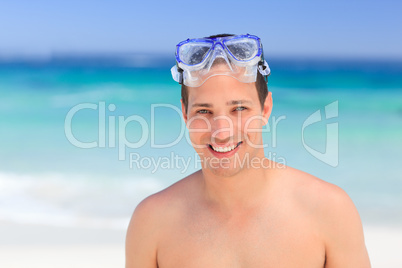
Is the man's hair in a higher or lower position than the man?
higher

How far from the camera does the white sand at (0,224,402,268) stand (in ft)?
15.3

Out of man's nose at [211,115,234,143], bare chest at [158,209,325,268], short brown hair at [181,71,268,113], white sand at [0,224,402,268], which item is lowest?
white sand at [0,224,402,268]

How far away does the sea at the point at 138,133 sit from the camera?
20.4ft

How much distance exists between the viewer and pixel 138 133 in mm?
9188

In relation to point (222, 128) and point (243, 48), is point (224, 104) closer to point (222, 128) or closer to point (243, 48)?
point (222, 128)

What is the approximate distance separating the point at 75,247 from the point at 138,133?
13.8 feet

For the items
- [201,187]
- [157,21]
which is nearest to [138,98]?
[157,21]

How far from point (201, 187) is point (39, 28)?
1306 cm

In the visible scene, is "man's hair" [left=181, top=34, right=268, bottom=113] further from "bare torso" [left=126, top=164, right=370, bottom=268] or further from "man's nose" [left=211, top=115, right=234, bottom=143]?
"bare torso" [left=126, top=164, right=370, bottom=268]

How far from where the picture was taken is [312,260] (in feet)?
8.29

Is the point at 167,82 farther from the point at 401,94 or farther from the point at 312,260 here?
the point at 312,260

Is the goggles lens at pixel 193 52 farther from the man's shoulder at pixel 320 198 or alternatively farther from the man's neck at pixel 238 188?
the man's shoulder at pixel 320 198

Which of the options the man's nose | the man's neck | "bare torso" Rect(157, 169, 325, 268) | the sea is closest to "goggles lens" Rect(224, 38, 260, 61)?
the man's nose

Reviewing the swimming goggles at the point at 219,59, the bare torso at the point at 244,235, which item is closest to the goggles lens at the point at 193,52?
the swimming goggles at the point at 219,59
